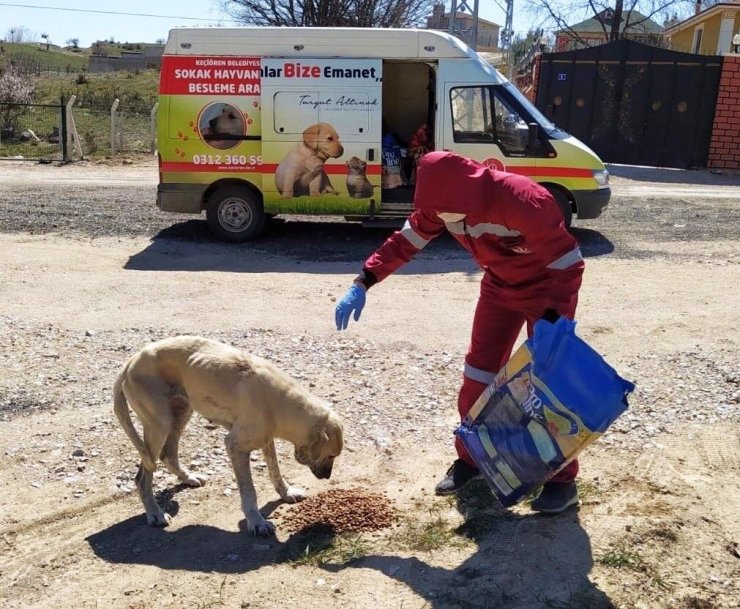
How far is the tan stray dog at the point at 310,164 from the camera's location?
10.2 meters

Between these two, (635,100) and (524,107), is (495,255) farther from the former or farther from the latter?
(635,100)

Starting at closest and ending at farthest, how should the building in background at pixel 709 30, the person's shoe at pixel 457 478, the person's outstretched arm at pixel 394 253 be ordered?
the person's outstretched arm at pixel 394 253 → the person's shoe at pixel 457 478 → the building in background at pixel 709 30

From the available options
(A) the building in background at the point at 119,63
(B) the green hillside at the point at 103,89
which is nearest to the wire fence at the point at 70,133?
(B) the green hillside at the point at 103,89

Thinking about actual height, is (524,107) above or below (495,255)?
above

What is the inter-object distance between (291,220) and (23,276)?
16.3 ft

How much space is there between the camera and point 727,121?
19625 millimetres

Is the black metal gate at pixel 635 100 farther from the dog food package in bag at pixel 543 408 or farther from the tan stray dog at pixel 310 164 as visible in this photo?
the dog food package in bag at pixel 543 408

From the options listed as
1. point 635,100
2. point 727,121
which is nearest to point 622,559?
point 635,100

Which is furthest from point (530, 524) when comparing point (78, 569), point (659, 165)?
point (659, 165)

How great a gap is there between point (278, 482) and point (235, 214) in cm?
709

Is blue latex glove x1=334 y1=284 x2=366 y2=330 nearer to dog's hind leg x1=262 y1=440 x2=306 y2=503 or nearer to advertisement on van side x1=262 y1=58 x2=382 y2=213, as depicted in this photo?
dog's hind leg x1=262 y1=440 x2=306 y2=503

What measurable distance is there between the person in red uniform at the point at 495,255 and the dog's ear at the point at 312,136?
6.49 meters

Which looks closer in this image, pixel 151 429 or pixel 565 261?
pixel 565 261

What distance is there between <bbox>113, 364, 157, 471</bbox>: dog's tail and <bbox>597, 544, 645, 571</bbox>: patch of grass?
2.17m
